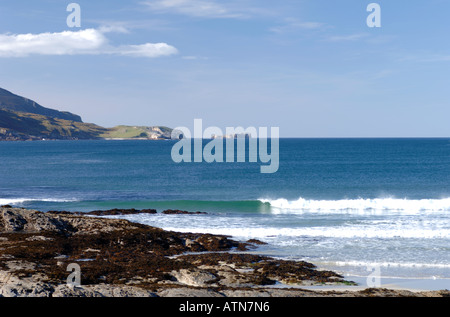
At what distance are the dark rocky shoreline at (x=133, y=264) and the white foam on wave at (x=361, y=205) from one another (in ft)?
58.9

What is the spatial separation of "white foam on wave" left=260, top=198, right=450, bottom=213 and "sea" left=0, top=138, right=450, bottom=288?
0.09m

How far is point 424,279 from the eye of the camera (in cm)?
1827

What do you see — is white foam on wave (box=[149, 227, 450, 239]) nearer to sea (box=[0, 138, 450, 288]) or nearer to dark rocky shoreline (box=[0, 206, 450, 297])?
sea (box=[0, 138, 450, 288])

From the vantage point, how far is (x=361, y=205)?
43.1 metres

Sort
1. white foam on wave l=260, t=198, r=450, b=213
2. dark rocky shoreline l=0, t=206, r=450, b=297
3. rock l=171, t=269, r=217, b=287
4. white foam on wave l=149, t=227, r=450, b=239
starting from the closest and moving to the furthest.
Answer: dark rocky shoreline l=0, t=206, r=450, b=297 → rock l=171, t=269, r=217, b=287 → white foam on wave l=149, t=227, r=450, b=239 → white foam on wave l=260, t=198, r=450, b=213

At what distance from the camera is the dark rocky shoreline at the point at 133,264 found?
1414 cm

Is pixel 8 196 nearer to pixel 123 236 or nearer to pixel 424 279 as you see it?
pixel 123 236

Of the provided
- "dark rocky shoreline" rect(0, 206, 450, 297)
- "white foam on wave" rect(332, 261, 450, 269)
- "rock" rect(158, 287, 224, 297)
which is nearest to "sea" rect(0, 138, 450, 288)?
"white foam on wave" rect(332, 261, 450, 269)

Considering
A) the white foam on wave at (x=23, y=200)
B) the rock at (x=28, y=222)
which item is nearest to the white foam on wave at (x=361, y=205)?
the rock at (x=28, y=222)

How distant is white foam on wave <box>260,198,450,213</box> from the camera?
40.4 metres

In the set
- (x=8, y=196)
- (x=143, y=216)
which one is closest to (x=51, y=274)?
(x=143, y=216)

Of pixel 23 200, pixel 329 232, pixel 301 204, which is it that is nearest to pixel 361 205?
pixel 301 204
